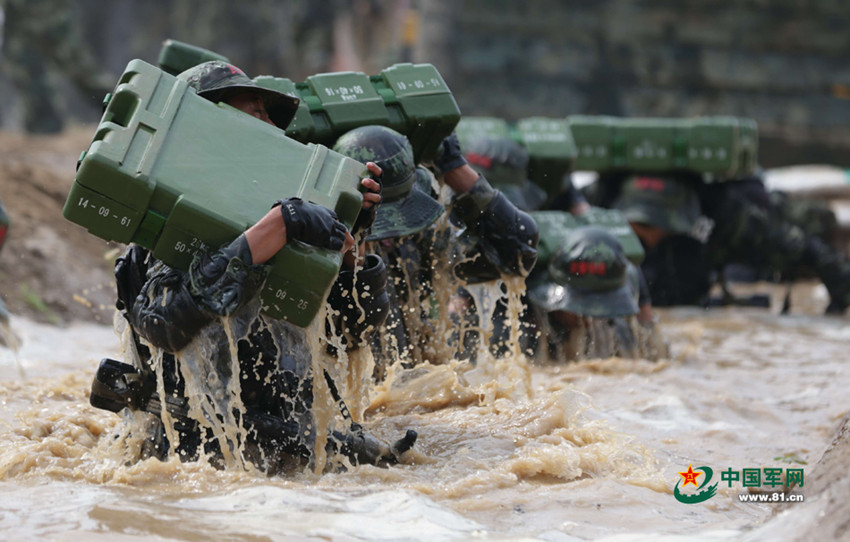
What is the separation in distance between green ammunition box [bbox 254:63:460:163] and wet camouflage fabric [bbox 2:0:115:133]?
29.5 ft

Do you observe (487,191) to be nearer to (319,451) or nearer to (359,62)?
(319,451)

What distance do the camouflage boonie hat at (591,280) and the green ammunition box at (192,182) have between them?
314 centimetres

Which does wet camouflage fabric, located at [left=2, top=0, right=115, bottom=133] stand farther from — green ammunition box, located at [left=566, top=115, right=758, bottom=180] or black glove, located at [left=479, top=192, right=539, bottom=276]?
black glove, located at [left=479, top=192, right=539, bottom=276]

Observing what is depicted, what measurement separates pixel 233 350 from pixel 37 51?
1073 cm

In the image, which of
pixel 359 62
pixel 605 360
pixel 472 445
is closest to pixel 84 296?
pixel 605 360

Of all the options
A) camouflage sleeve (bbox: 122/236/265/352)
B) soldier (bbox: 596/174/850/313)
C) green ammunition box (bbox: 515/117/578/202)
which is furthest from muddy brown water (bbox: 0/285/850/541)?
soldier (bbox: 596/174/850/313)

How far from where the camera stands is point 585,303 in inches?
249

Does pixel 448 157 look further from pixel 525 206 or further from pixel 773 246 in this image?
pixel 773 246

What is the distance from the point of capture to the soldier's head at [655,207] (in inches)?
347

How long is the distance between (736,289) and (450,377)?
286 inches

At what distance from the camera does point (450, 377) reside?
473cm

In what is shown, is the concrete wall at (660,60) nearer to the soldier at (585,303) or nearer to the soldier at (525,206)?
the soldier at (525,206)

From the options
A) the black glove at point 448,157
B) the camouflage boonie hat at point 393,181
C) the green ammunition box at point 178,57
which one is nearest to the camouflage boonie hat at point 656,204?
the black glove at point 448,157

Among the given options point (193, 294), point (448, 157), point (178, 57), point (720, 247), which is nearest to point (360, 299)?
point (193, 294)
